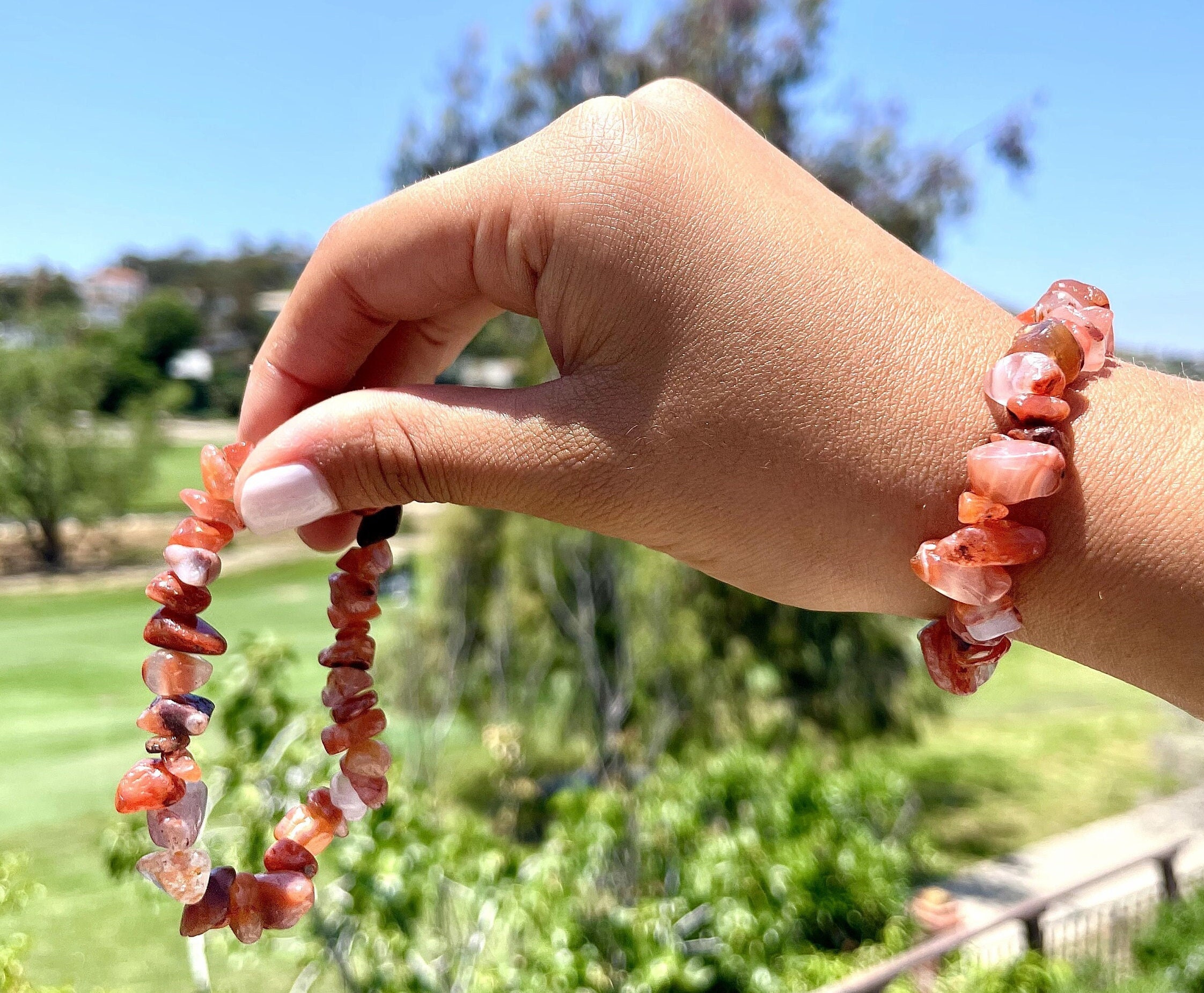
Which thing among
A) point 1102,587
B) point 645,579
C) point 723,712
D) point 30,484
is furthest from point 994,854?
point 30,484

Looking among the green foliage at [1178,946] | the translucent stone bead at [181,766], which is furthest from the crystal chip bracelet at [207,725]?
the green foliage at [1178,946]

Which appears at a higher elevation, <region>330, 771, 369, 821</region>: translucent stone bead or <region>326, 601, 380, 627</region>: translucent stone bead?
<region>326, 601, 380, 627</region>: translucent stone bead

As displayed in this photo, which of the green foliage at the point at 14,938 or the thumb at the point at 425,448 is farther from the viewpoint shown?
the green foliage at the point at 14,938

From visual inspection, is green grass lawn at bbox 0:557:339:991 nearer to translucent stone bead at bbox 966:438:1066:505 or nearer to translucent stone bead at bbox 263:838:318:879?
translucent stone bead at bbox 263:838:318:879

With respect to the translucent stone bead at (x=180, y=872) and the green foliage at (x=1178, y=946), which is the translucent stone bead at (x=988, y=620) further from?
the green foliage at (x=1178, y=946)

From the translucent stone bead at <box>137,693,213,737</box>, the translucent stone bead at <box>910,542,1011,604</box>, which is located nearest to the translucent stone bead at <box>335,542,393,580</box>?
the translucent stone bead at <box>137,693,213,737</box>
